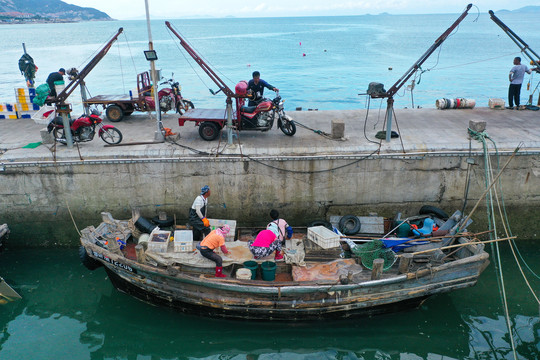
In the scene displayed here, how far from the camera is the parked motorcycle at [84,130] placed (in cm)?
1180

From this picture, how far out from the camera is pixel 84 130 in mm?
12070

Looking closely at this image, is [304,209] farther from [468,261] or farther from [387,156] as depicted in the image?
[468,261]

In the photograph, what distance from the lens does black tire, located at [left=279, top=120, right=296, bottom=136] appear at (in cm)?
1243

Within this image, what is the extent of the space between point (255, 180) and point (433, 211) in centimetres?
498

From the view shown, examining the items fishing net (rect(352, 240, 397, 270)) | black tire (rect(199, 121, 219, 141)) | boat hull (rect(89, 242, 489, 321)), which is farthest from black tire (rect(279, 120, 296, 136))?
boat hull (rect(89, 242, 489, 321))

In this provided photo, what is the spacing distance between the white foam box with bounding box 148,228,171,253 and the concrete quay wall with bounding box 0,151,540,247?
1681 mm

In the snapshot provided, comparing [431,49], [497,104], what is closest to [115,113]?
[431,49]

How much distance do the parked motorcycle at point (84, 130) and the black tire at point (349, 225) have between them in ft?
22.0

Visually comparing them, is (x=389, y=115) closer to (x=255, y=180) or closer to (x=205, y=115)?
(x=255, y=180)

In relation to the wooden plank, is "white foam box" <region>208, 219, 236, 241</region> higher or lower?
lower

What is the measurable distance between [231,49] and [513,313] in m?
66.4

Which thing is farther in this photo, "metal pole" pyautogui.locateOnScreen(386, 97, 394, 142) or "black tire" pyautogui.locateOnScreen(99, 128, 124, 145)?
"black tire" pyautogui.locateOnScreen(99, 128, 124, 145)

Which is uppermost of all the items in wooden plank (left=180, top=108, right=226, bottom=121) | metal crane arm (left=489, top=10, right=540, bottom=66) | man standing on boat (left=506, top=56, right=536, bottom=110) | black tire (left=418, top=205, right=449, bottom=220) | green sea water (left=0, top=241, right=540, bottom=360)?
metal crane arm (left=489, top=10, right=540, bottom=66)

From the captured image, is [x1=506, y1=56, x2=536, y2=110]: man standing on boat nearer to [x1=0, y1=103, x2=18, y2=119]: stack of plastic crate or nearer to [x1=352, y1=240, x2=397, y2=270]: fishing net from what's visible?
[x1=352, y1=240, x2=397, y2=270]: fishing net
